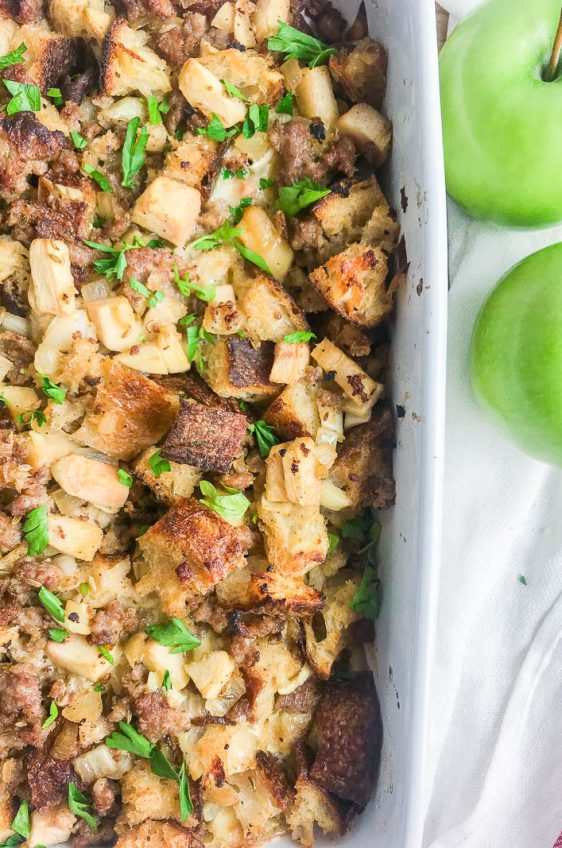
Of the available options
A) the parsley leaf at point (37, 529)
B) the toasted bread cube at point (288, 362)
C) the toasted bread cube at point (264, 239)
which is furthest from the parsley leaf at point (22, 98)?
the parsley leaf at point (37, 529)

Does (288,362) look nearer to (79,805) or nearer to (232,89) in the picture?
(232,89)

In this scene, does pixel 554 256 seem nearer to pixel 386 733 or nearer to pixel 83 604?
pixel 386 733

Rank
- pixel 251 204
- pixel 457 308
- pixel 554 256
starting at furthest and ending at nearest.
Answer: pixel 457 308
pixel 554 256
pixel 251 204

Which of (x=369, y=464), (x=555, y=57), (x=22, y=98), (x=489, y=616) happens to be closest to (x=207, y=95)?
(x=22, y=98)

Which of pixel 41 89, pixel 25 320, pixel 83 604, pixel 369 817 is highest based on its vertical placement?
pixel 41 89

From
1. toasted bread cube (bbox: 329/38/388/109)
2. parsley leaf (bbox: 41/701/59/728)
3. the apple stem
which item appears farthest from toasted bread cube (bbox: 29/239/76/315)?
the apple stem

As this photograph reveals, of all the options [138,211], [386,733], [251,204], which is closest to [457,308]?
[251,204]

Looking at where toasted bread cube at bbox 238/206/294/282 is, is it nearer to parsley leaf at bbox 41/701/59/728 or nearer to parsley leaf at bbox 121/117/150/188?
parsley leaf at bbox 121/117/150/188
